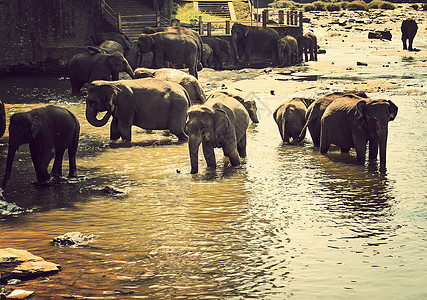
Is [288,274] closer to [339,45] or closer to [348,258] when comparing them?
[348,258]

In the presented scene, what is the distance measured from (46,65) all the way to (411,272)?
2578 centimetres

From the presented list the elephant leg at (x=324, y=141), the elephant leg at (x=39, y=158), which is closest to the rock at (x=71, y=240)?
the elephant leg at (x=39, y=158)

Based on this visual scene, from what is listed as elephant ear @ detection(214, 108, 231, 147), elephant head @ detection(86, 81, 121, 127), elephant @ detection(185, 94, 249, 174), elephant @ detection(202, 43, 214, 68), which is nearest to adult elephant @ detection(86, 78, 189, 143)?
elephant head @ detection(86, 81, 121, 127)

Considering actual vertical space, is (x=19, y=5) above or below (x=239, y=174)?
above

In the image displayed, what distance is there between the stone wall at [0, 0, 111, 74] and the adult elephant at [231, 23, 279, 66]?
6.82 m

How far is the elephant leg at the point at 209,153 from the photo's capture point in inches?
500

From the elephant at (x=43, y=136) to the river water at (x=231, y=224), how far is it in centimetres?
42

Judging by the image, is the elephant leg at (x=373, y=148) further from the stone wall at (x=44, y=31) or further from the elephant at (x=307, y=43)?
the elephant at (x=307, y=43)

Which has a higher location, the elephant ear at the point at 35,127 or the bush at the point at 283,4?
the bush at the point at 283,4

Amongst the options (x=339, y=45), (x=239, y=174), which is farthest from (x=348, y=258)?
(x=339, y=45)

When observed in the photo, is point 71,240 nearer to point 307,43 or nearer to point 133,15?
point 133,15

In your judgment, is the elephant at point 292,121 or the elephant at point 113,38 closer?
the elephant at point 292,121

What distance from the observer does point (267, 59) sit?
38.5 m

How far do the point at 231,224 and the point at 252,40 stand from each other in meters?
28.3
